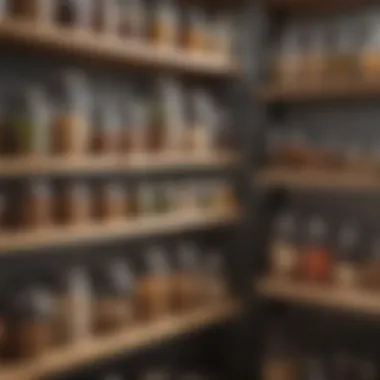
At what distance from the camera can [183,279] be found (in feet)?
7.33

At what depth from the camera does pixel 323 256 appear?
7.32ft

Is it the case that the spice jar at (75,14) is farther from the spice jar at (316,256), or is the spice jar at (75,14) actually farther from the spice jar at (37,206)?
the spice jar at (316,256)

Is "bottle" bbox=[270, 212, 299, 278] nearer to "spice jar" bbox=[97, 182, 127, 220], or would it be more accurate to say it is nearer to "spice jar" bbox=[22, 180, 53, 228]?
"spice jar" bbox=[97, 182, 127, 220]

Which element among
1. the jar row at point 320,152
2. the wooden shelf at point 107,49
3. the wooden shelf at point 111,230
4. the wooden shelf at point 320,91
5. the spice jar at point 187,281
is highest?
the wooden shelf at point 107,49

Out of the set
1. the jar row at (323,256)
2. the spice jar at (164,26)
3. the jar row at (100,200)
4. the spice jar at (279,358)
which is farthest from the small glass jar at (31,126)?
the spice jar at (279,358)

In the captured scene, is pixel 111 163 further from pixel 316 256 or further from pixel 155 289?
pixel 316 256

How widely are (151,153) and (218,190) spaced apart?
0.42 meters

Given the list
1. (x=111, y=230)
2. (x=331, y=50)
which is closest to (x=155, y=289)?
(x=111, y=230)

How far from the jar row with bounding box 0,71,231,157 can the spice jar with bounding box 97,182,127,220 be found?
116 mm

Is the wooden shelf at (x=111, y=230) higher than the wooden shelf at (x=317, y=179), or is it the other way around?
the wooden shelf at (x=317, y=179)

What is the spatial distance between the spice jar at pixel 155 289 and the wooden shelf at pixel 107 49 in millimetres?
643

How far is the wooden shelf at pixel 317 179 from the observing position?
215 cm

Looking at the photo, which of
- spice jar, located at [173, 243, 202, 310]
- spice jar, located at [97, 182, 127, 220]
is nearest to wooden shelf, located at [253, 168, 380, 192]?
spice jar, located at [173, 243, 202, 310]

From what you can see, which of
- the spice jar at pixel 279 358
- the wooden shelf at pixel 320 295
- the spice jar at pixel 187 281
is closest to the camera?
the wooden shelf at pixel 320 295
